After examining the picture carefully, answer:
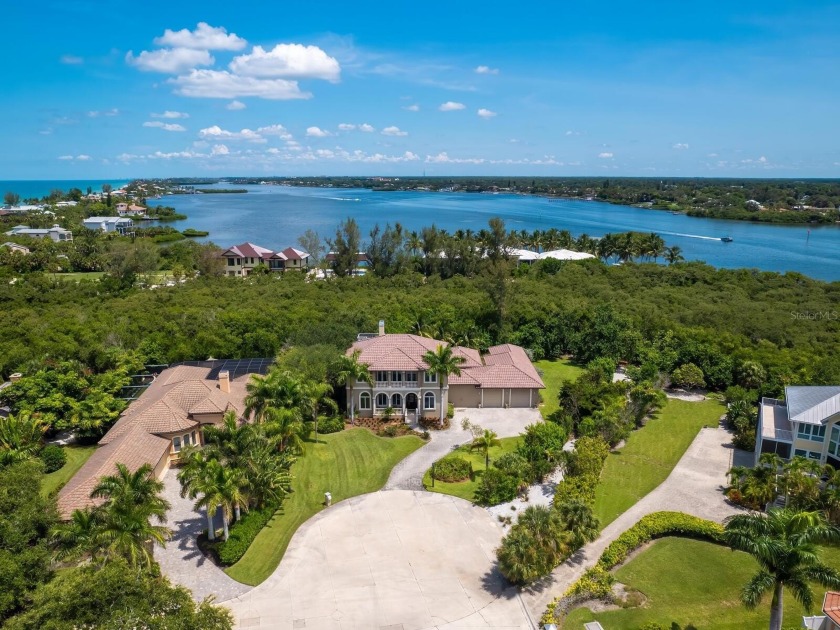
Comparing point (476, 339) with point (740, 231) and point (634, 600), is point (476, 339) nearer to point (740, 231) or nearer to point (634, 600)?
point (634, 600)

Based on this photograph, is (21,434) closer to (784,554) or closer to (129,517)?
(129,517)

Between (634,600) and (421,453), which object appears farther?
(421,453)

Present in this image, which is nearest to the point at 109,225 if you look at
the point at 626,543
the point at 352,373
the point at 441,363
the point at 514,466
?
the point at 352,373

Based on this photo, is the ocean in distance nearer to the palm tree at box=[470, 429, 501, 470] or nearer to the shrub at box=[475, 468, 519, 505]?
the palm tree at box=[470, 429, 501, 470]

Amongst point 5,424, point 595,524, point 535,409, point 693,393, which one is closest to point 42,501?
point 5,424

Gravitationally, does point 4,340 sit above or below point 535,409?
above
